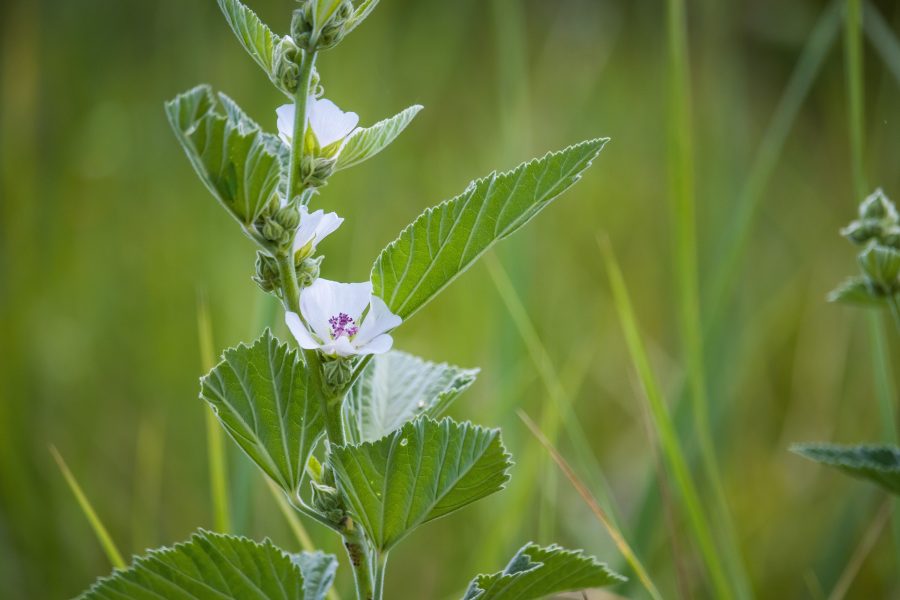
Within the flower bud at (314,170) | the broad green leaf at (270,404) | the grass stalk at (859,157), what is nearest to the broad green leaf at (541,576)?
the broad green leaf at (270,404)

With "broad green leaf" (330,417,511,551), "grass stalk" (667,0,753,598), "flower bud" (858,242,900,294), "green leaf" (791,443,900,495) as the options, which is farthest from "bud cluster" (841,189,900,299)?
"broad green leaf" (330,417,511,551)

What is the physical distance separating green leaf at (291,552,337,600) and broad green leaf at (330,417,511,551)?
0.21 ft

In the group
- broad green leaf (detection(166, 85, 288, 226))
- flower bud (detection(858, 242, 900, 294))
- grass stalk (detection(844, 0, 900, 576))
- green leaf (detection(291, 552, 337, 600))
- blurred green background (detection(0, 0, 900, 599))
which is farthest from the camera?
blurred green background (detection(0, 0, 900, 599))

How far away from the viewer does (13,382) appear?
4.31 ft

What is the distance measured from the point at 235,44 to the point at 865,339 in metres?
1.44

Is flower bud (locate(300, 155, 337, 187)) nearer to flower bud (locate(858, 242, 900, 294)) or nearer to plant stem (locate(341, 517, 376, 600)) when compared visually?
plant stem (locate(341, 517, 376, 600))

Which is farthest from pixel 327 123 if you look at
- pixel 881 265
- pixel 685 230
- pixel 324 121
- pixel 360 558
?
pixel 685 230

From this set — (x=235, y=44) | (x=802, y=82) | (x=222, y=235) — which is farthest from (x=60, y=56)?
(x=802, y=82)

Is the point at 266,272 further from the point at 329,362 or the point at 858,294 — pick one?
the point at 858,294

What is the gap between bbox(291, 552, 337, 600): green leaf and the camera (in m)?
0.52

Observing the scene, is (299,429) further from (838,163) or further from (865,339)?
(838,163)

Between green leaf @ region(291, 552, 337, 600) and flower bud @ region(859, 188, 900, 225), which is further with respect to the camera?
flower bud @ region(859, 188, 900, 225)

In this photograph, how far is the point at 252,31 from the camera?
48cm

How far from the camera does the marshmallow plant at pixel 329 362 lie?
45 centimetres
